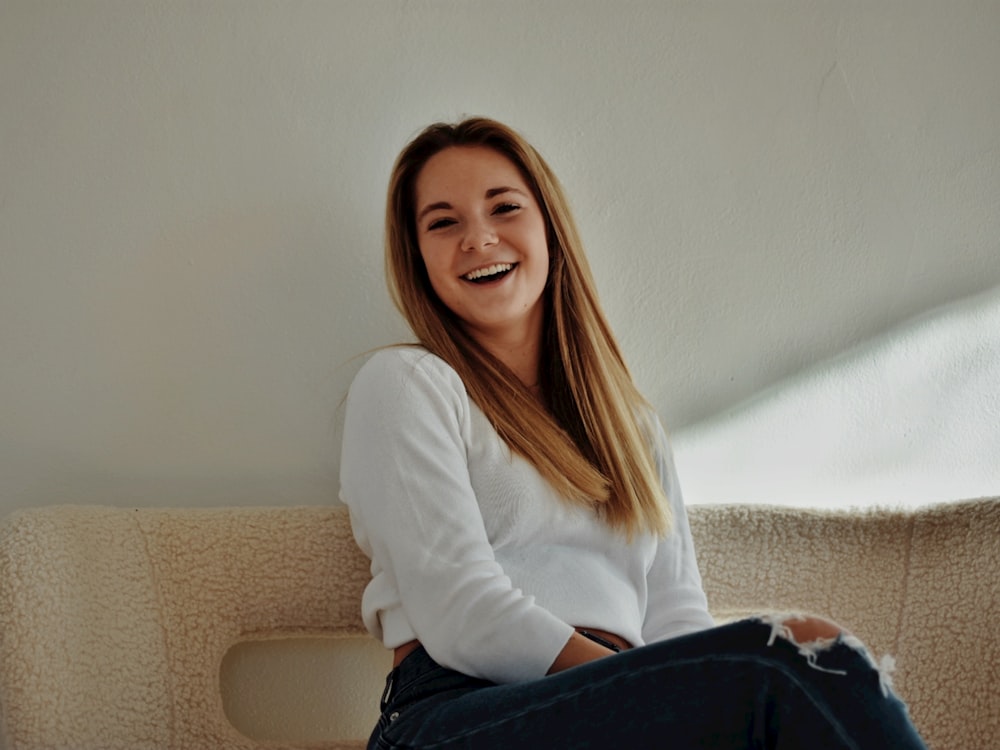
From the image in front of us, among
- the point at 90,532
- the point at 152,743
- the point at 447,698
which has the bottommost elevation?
the point at 152,743

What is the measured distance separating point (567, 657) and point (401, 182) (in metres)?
0.66

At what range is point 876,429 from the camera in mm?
1727

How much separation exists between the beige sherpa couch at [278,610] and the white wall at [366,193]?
152 mm

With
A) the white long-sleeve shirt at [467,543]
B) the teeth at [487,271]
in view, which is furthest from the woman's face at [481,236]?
the white long-sleeve shirt at [467,543]

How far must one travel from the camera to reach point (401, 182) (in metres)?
1.50

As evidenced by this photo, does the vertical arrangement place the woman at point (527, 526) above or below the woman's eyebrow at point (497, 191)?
below

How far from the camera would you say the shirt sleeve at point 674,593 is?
1.43 meters

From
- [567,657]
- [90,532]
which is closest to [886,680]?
[567,657]

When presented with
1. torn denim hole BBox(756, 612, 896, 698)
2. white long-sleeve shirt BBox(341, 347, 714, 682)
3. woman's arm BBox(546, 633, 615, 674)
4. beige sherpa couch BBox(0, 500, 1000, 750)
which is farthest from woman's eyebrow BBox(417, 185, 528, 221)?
torn denim hole BBox(756, 612, 896, 698)

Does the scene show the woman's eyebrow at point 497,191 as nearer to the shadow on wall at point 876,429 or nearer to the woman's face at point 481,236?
the woman's face at point 481,236

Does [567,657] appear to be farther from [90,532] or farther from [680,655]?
[90,532]

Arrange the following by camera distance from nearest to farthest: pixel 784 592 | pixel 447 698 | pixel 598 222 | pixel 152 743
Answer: pixel 447 698 → pixel 152 743 → pixel 784 592 → pixel 598 222

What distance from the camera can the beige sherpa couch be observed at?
1.37m

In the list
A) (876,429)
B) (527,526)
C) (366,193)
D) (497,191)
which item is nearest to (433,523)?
(527,526)
